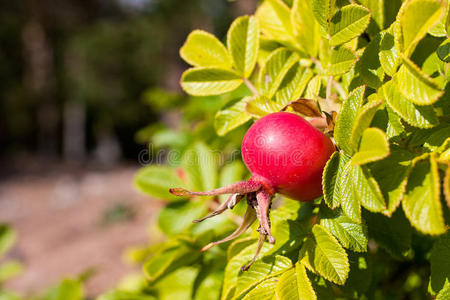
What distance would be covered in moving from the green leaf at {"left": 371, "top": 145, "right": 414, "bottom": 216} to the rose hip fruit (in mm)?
68

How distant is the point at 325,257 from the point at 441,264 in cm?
16

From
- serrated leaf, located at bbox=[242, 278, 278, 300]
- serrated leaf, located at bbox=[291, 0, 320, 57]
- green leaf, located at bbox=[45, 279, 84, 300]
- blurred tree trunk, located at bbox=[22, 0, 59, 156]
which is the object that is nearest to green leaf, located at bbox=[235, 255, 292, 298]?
serrated leaf, located at bbox=[242, 278, 278, 300]

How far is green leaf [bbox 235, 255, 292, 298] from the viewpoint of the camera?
1.58 ft

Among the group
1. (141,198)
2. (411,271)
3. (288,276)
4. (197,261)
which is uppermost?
(288,276)

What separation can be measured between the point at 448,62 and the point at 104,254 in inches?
226

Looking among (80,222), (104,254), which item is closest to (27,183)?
(80,222)

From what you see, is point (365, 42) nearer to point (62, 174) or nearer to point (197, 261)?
point (197, 261)

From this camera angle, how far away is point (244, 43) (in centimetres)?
62

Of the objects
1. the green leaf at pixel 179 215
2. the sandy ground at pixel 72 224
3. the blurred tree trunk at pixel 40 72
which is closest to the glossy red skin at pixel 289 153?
the green leaf at pixel 179 215

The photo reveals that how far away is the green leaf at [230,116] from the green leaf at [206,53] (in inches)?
2.6

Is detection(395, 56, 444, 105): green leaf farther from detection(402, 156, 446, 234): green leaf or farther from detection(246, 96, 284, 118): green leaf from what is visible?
detection(246, 96, 284, 118): green leaf

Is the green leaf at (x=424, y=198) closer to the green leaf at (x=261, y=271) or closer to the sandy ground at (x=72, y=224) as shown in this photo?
the green leaf at (x=261, y=271)

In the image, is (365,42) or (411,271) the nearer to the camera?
(365,42)

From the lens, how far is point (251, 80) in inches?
27.4
